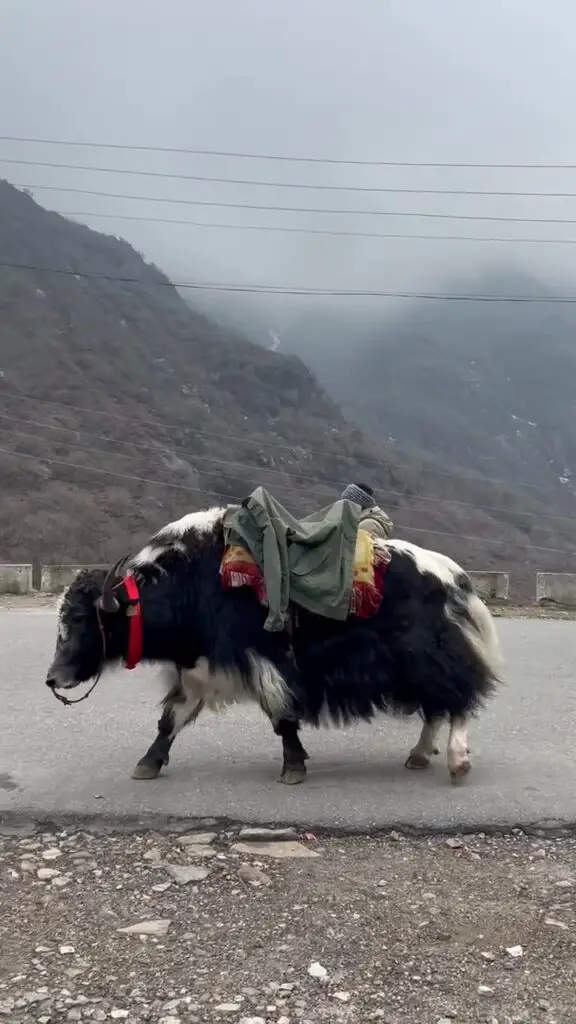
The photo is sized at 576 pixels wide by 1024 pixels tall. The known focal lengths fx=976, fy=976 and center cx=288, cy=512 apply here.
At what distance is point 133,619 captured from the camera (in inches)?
179

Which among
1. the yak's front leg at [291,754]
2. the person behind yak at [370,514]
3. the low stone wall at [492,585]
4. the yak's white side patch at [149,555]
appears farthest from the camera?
the low stone wall at [492,585]

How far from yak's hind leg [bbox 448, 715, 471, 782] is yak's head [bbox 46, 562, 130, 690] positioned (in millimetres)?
1624

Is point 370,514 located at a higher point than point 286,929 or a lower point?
higher

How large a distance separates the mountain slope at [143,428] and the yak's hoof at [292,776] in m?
31.0

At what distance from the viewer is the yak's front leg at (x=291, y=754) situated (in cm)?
454

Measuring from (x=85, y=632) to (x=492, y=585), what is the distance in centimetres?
1054

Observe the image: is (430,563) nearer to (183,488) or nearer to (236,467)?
(183,488)

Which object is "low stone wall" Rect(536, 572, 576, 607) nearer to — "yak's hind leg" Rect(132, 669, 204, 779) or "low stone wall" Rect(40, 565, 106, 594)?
"low stone wall" Rect(40, 565, 106, 594)

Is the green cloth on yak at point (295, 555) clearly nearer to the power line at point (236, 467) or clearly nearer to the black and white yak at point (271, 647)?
the black and white yak at point (271, 647)

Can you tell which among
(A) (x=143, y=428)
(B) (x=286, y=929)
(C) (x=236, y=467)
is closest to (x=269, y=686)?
(B) (x=286, y=929)

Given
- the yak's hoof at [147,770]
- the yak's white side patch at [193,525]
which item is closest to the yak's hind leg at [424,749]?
the yak's hoof at [147,770]

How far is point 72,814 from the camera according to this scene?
404cm

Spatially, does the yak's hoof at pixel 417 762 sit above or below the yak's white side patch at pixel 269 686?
below

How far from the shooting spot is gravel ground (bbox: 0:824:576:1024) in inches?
101
